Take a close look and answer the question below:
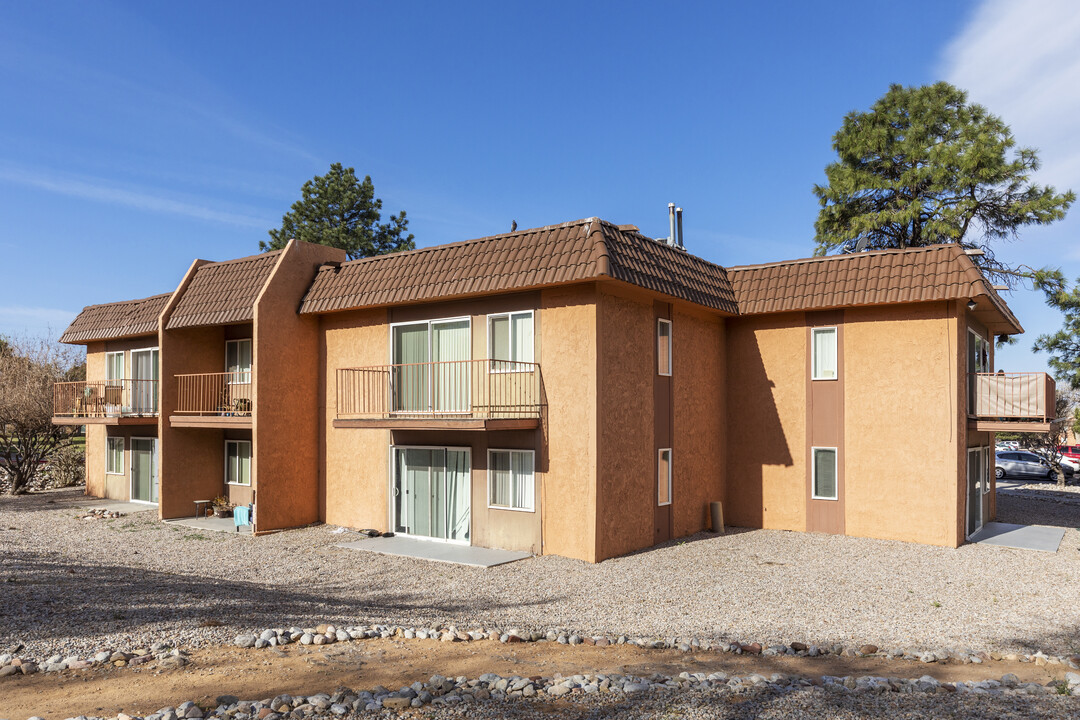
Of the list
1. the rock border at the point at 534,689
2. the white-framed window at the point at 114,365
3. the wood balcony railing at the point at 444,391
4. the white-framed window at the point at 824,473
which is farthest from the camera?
the white-framed window at the point at 114,365

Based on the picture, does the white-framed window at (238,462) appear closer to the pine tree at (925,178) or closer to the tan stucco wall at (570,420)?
the tan stucco wall at (570,420)

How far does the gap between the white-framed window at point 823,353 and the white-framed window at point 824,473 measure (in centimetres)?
175

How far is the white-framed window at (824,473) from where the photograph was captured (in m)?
16.8

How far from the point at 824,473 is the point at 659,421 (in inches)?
177

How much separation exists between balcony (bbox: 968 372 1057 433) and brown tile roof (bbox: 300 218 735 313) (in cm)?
583

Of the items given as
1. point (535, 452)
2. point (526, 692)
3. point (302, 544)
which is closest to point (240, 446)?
point (302, 544)

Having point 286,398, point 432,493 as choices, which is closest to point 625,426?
point 432,493

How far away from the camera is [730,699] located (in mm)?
6621

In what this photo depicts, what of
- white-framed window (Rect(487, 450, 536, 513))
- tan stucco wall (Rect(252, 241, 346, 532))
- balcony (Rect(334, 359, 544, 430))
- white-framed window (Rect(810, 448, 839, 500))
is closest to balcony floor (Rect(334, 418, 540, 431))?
balcony (Rect(334, 359, 544, 430))

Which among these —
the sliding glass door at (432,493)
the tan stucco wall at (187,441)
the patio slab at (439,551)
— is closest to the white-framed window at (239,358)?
the tan stucco wall at (187,441)

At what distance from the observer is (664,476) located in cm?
1577

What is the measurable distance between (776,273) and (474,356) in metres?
7.70

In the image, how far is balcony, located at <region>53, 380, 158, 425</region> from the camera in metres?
21.5

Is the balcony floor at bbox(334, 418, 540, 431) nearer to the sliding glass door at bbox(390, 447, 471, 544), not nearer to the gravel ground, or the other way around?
the sliding glass door at bbox(390, 447, 471, 544)
